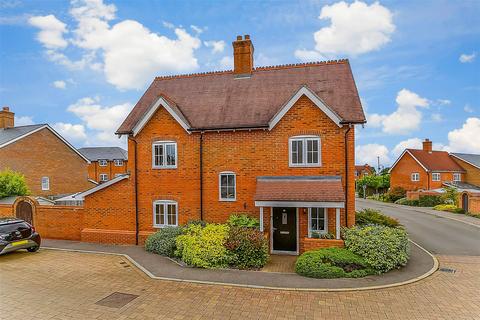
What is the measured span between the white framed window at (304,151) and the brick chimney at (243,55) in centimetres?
567

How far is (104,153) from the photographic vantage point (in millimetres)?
52156

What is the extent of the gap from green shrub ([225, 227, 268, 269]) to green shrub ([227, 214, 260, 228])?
1.60 metres

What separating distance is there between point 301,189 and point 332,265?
3.60 metres

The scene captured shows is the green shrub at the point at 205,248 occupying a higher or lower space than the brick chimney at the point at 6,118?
lower

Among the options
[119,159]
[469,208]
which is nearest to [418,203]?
[469,208]

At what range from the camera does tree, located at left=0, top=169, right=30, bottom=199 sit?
23922 mm

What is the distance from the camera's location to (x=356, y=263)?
11.2m

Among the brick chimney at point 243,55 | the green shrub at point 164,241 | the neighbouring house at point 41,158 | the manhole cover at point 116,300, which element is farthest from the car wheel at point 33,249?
the neighbouring house at point 41,158

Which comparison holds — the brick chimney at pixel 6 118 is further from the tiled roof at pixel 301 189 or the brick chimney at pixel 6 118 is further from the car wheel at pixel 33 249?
the tiled roof at pixel 301 189

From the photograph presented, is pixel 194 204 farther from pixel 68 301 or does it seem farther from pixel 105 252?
pixel 68 301

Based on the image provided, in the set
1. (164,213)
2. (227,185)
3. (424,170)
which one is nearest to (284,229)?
(227,185)

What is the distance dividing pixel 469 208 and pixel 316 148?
2360 cm

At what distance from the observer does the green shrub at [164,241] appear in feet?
44.3

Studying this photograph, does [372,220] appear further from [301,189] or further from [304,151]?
[304,151]
